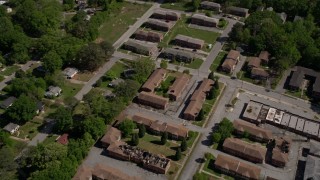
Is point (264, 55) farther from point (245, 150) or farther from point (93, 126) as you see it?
point (93, 126)

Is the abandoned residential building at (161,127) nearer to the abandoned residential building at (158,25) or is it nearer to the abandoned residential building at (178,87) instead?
the abandoned residential building at (178,87)

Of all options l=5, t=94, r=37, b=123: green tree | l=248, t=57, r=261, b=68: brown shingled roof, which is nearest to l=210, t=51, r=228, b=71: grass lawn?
l=248, t=57, r=261, b=68: brown shingled roof

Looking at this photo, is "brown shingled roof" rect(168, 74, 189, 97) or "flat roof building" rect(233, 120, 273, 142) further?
"brown shingled roof" rect(168, 74, 189, 97)

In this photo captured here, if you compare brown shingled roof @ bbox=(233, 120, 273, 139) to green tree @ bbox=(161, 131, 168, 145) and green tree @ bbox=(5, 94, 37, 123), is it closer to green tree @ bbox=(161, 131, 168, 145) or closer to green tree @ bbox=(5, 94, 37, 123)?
green tree @ bbox=(161, 131, 168, 145)

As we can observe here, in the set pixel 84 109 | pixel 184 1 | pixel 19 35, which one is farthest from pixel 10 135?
pixel 184 1

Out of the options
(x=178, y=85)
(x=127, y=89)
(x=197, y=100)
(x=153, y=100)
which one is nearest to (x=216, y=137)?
(x=197, y=100)
